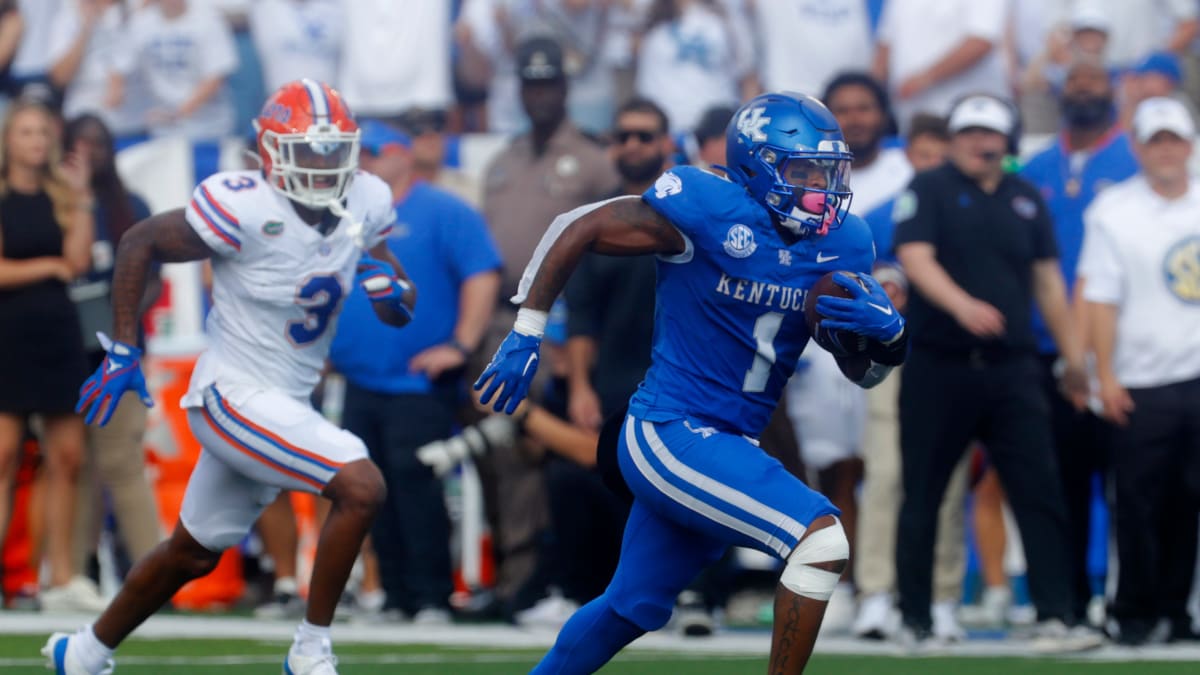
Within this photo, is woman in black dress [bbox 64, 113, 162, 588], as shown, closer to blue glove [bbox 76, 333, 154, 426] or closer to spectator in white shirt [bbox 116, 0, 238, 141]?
spectator in white shirt [bbox 116, 0, 238, 141]

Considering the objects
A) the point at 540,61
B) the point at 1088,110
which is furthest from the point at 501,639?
the point at 1088,110

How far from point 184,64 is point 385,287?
17.4 ft

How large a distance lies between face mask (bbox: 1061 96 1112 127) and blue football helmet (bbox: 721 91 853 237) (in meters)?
3.75

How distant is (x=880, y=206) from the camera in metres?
8.48

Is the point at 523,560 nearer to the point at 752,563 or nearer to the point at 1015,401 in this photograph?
the point at 752,563

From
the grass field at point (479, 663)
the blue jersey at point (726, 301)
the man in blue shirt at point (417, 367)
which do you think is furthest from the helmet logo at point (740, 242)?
the man in blue shirt at point (417, 367)

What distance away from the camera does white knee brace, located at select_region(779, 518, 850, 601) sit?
16.4 ft

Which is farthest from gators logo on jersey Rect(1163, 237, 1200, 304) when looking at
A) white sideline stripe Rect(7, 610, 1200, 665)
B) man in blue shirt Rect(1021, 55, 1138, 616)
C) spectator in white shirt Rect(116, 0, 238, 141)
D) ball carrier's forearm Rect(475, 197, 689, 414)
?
spectator in white shirt Rect(116, 0, 238, 141)

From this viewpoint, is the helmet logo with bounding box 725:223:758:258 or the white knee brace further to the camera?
the helmet logo with bounding box 725:223:758:258

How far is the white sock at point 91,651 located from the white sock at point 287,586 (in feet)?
9.88

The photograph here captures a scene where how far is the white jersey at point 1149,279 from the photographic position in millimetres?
7965

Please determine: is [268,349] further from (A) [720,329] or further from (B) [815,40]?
(B) [815,40]

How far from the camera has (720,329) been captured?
5367 mm

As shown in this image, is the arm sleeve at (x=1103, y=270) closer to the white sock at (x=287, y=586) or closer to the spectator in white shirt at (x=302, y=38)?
the white sock at (x=287, y=586)
